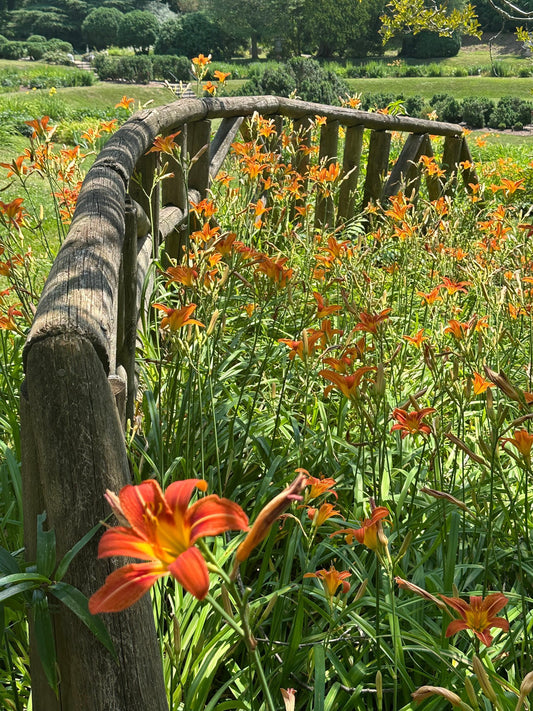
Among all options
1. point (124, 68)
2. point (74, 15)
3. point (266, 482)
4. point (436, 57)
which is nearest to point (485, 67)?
point (436, 57)

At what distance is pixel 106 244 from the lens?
1.25 meters

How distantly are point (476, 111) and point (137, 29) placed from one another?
1832 inches

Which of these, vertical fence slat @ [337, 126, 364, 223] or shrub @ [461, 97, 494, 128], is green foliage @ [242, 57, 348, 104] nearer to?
shrub @ [461, 97, 494, 128]

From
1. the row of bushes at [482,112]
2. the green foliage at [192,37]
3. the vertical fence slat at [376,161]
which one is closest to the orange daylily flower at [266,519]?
the vertical fence slat at [376,161]

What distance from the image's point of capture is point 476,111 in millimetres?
21156

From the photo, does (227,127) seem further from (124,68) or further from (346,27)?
(346,27)

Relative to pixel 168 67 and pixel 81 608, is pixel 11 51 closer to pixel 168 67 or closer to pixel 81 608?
pixel 168 67

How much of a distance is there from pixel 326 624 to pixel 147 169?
1.82m

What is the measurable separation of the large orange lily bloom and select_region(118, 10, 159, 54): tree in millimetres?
64977

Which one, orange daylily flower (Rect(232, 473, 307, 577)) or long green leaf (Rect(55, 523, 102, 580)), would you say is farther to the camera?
long green leaf (Rect(55, 523, 102, 580))

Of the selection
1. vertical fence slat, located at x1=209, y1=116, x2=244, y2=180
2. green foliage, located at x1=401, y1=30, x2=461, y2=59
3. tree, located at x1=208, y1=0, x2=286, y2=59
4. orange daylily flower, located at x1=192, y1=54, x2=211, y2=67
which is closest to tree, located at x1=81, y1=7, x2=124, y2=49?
tree, located at x1=208, y1=0, x2=286, y2=59

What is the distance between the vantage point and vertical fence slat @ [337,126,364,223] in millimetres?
5480

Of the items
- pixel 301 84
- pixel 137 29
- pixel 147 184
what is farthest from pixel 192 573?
pixel 137 29

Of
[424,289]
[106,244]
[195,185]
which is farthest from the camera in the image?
[424,289]
